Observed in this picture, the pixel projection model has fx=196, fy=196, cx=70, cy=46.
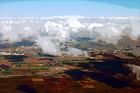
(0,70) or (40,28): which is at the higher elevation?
(40,28)

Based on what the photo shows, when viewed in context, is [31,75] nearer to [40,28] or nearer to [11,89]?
[11,89]

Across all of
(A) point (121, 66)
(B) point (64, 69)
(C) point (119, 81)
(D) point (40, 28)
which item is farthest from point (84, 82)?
(D) point (40, 28)

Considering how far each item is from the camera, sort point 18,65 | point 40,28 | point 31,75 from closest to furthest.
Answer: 1. point 31,75
2. point 18,65
3. point 40,28

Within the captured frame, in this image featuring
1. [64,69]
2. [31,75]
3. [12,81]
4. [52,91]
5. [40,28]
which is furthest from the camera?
[40,28]

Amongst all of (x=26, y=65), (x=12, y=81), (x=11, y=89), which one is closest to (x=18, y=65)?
(x=26, y=65)

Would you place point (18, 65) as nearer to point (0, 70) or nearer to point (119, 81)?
point (0, 70)

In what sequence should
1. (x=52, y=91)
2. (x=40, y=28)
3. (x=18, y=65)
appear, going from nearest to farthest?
(x=52, y=91) < (x=18, y=65) < (x=40, y=28)

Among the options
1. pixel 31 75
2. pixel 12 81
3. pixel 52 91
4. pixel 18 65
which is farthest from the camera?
pixel 18 65

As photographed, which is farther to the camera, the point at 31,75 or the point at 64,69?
the point at 64,69

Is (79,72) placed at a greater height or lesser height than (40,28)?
lesser
